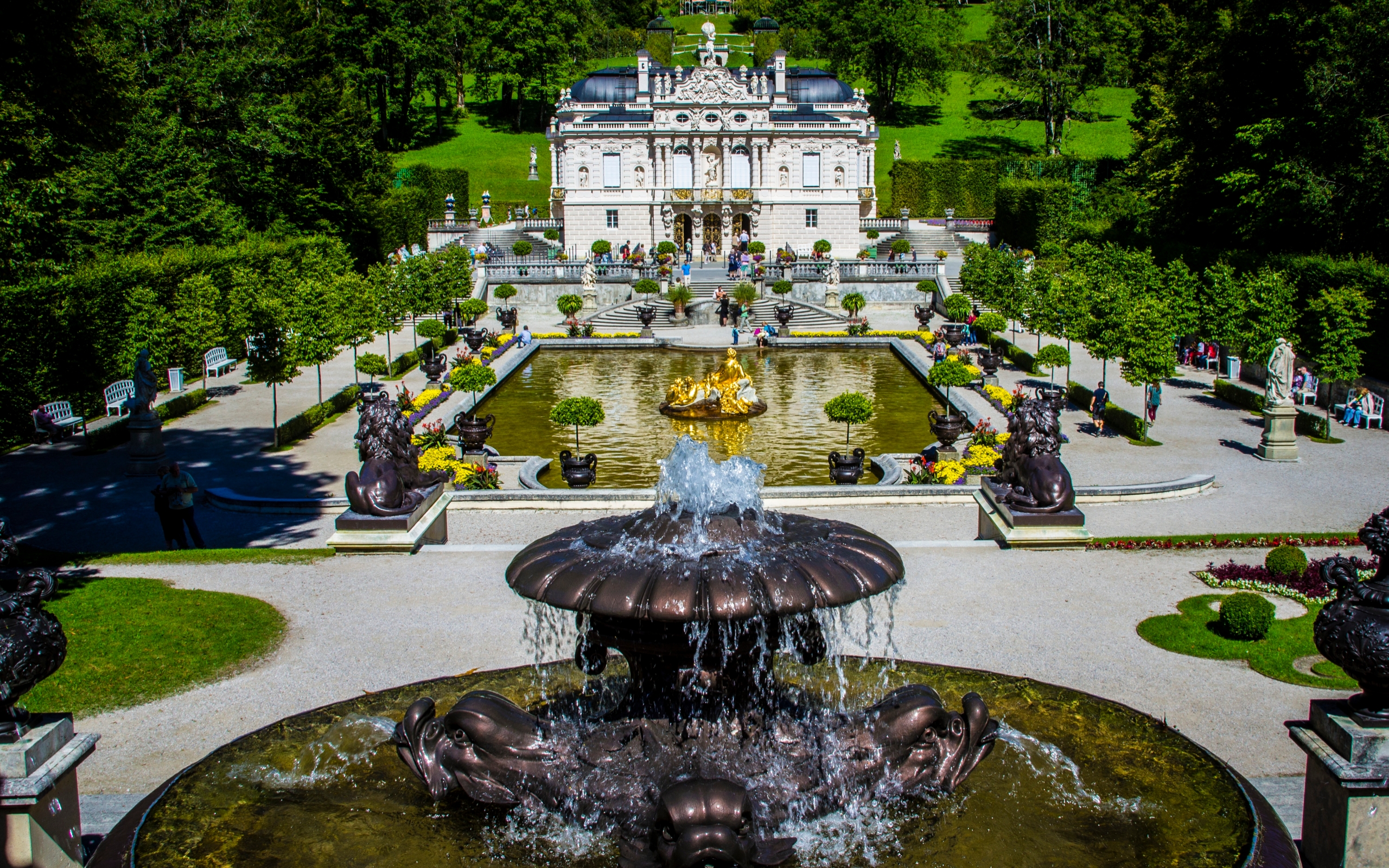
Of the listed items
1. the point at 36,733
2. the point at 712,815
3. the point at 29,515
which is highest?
the point at 36,733

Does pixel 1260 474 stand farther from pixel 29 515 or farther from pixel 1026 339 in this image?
pixel 29 515

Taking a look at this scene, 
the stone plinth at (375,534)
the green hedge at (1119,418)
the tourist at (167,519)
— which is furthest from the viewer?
the green hedge at (1119,418)

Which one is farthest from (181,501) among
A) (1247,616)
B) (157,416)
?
(1247,616)

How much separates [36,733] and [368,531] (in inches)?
370

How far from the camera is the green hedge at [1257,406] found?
26.8 m

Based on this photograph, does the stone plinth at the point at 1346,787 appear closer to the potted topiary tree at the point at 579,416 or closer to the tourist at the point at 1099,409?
the potted topiary tree at the point at 579,416

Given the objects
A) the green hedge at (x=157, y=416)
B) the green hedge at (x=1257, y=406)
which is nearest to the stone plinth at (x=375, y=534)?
the green hedge at (x=157, y=416)

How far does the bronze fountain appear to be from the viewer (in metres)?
8.95

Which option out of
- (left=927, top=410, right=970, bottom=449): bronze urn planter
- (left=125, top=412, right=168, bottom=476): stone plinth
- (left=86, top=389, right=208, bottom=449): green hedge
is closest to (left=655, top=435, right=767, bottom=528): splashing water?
(left=927, top=410, right=970, bottom=449): bronze urn planter

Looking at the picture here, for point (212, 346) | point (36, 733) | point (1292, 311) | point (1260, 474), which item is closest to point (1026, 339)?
point (1292, 311)

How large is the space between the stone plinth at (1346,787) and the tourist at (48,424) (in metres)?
27.4

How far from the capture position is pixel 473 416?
87.9ft

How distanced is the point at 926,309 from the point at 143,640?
3797 cm

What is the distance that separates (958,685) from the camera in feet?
38.7
